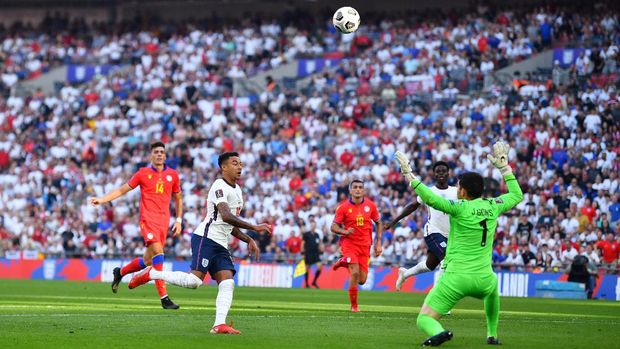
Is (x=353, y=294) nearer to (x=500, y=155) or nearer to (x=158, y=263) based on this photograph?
(x=158, y=263)

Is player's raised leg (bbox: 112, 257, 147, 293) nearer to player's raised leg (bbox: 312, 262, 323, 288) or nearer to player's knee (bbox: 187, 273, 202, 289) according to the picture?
player's knee (bbox: 187, 273, 202, 289)

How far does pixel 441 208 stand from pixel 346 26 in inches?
678

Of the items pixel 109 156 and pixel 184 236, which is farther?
pixel 109 156

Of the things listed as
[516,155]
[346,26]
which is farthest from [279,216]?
[346,26]

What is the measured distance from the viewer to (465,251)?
12586mm

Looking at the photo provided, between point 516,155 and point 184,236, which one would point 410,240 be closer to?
point 516,155

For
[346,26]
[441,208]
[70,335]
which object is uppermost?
[346,26]

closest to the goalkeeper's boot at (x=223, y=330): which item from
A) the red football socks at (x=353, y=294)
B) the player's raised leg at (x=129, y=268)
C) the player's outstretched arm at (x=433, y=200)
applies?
the player's outstretched arm at (x=433, y=200)

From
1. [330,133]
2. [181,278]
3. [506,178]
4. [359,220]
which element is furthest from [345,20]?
[506,178]

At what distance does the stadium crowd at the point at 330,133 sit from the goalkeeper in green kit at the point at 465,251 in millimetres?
19668

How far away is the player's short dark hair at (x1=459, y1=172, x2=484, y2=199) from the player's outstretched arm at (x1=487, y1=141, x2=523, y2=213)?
238 mm

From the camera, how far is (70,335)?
1385cm

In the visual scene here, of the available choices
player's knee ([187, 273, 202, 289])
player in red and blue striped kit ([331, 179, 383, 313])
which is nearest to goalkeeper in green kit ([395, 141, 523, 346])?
player's knee ([187, 273, 202, 289])

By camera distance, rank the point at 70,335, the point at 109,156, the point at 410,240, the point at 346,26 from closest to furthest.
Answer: the point at 70,335 → the point at 346,26 → the point at 410,240 → the point at 109,156
